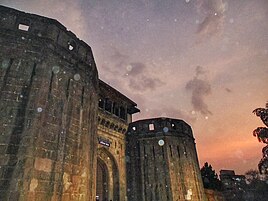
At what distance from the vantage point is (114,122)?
20.8 m

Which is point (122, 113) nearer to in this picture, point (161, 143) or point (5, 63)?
point (161, 143)

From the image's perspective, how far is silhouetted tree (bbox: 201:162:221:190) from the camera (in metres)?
35.4

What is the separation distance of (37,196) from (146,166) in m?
15.3

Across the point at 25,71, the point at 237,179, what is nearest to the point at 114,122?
the point at 25,71

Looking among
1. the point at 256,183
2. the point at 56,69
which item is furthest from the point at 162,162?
the point at 256,183

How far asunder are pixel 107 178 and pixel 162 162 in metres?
5.74

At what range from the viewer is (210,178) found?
36969 mm

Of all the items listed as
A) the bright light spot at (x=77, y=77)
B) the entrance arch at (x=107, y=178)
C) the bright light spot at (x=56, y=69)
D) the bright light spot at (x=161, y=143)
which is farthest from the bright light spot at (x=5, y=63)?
the bright light spot at (x=161, y=143)

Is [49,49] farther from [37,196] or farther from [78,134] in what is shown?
[37,196]

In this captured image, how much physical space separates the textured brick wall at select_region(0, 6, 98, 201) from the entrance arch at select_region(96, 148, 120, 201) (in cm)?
853

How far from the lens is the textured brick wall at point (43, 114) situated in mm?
7656

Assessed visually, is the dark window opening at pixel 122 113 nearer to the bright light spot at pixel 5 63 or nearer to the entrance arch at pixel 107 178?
the entrance arch at pixel 107 178

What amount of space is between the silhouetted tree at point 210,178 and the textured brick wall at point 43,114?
1206 inches

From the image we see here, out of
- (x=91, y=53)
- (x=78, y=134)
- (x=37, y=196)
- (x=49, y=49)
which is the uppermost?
(x=91, y=53)
